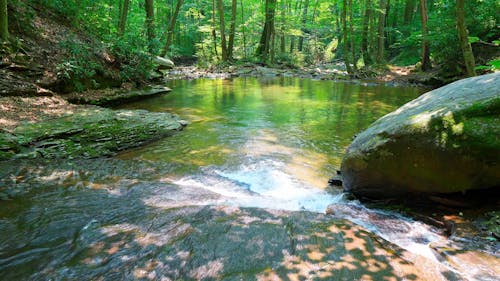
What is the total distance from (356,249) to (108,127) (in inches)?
239

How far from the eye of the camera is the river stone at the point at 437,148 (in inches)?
146

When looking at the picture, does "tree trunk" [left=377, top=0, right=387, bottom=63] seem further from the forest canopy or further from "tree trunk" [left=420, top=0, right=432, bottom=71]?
"tree trunk" [left=420, top=0, right=432, bottom=71]

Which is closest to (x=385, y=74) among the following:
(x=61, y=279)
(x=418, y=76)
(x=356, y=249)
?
(x=418, y=76)

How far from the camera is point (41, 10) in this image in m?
12.0

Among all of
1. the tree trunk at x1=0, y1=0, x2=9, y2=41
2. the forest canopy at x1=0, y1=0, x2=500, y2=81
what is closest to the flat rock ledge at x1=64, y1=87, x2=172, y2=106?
the forest canopy at x1=0, y1=0, x2=500, y2=81

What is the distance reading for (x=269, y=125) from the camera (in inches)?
363

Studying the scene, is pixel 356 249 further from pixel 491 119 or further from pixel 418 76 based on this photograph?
pixel 418 76

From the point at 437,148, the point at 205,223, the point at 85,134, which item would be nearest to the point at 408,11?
the point at 437,148

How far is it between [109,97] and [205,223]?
854 cm

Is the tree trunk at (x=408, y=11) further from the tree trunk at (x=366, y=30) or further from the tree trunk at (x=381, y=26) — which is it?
the tree trunk at (x=381, y=26)

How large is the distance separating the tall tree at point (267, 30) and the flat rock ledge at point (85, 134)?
19998mm

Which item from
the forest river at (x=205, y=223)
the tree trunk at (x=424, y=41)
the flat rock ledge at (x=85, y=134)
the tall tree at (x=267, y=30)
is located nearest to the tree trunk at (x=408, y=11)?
the tree trunk at (x=424, y=41)

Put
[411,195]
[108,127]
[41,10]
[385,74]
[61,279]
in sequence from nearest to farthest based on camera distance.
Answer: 1. [61,279]
2. [411,195]
3. [108,127]
4. [41,10]
5. [385,74]

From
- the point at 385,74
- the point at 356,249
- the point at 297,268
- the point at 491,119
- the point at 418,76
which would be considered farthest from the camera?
the point at 385,74
